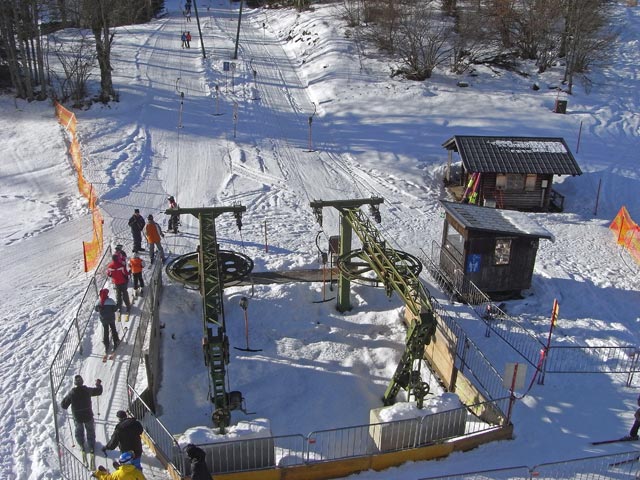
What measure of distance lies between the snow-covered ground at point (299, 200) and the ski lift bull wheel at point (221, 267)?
1941 mm

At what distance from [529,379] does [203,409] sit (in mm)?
7624

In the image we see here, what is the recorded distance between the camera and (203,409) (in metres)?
13.6

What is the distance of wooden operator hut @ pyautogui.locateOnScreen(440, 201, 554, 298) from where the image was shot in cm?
1769

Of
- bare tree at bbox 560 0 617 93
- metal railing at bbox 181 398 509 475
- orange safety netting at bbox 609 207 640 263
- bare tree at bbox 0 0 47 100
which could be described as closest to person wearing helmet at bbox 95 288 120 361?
metal railing at bbox 181 398 509 475

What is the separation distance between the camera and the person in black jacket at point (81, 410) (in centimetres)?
1031

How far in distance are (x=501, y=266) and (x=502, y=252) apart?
420 millimetres

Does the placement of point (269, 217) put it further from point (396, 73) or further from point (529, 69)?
point (529, 69)

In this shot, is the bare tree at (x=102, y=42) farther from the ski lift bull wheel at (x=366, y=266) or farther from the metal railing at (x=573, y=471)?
the metal railing at (x=573, y=471)

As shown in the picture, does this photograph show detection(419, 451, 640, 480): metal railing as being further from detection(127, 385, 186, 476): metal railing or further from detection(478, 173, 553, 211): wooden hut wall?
detection(478, 173, 553, 211): wooden hut wall

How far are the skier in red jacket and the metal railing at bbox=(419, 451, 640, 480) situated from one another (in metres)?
8.71

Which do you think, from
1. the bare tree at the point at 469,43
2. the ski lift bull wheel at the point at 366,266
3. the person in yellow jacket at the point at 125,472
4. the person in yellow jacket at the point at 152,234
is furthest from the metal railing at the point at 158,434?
the bare tree at the point at 469,43

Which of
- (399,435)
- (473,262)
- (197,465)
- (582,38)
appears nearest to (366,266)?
(473,262)

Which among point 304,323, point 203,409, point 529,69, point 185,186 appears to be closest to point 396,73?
point 529,69

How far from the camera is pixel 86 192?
23828 mm
